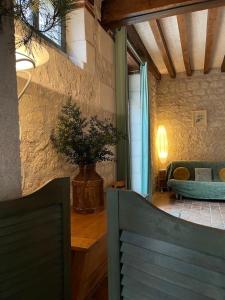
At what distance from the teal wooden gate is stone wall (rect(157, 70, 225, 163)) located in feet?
18.6

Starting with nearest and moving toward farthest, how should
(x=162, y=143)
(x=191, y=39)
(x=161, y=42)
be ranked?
(x=161, y=42), (x=191, y=39), (x=162, y=143)

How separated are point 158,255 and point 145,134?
12.7 ft

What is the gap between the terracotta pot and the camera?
1595 millimetres

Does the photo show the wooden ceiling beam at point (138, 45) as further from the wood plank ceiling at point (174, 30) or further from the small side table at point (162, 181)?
the small side table at point (162, 181)

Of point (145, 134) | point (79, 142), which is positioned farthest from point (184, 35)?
point (79, 142)

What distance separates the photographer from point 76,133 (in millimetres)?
1671

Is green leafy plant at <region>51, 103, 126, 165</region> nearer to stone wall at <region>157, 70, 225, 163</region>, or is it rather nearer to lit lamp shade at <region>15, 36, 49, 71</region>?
lit lamp shade at <region>15, 36, 49, 71</region>

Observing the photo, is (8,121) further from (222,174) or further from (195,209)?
(222,174)

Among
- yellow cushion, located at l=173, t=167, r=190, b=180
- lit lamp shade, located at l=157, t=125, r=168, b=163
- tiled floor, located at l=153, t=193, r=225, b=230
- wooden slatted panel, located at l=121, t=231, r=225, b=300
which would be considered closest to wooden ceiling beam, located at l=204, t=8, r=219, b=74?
lit lamp shade, located at l=157, t=125, r=168, b=163

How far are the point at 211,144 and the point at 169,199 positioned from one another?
183cm

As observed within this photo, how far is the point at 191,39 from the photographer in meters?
4.16

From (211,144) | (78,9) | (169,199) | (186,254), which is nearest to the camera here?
(186,254)

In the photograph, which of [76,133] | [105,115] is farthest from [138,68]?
[76,133]

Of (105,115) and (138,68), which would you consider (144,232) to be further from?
(138,68)
